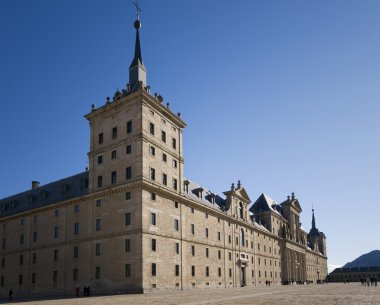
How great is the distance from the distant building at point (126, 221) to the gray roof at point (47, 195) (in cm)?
21

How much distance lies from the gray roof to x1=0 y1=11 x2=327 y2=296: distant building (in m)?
0.21

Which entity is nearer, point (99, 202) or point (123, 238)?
point (123, 238)

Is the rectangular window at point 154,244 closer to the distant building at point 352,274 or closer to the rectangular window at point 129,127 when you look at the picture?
the rectangular window at point 129,127

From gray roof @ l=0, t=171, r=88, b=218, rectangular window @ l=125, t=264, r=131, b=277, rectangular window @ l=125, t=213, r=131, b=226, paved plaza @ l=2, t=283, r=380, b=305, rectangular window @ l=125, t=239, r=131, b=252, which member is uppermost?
gray roof @ l=0, t=171, r=88, b=218

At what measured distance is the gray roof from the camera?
57.1 m

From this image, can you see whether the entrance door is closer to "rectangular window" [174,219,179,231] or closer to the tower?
"rectangular window" [174,219,179,231]

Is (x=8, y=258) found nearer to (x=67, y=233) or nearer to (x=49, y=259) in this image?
(x=49, y=259)

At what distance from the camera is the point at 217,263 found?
207 feet

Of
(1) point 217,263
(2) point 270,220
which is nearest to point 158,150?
(1) point 217,263

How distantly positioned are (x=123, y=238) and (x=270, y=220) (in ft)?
181

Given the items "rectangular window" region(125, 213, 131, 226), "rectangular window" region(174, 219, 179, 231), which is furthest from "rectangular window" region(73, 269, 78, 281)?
"rectangular window" region(174, 219, 179, 231)

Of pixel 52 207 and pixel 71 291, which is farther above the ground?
pixel 52 207

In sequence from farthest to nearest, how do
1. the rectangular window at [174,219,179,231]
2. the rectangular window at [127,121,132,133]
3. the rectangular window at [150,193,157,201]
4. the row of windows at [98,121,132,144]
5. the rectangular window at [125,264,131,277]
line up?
the rectangular window at [174,219,179,231]
the row of windows at [98,121,132,144]
the rectangular window at [127,121,132,133]
the rectangular window at [150,193,157,201]
the rectangular window at [125,264,131,277]

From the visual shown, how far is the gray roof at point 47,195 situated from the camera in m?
57.1
